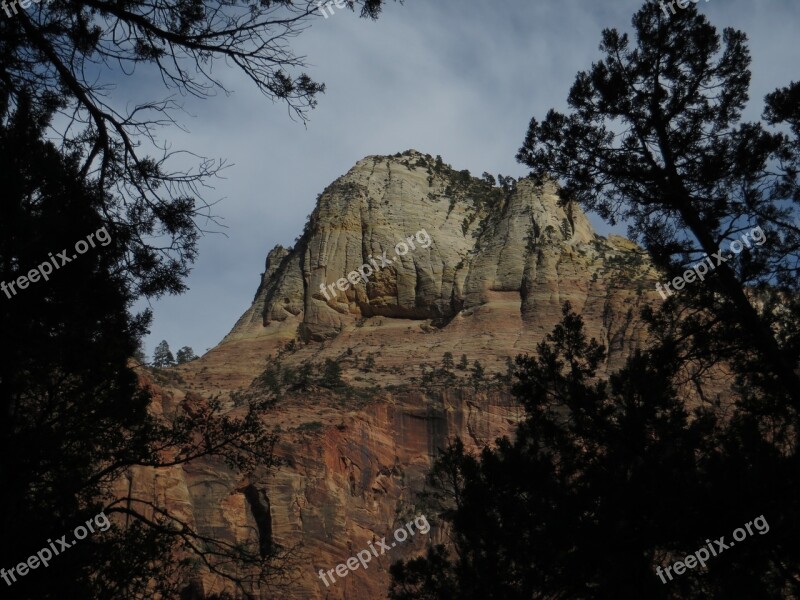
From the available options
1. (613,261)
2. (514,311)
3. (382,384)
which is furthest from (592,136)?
(613,261)

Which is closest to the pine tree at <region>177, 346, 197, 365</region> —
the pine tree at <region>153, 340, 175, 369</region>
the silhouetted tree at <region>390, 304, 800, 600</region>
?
the pine tree at <region>153, 340, 175, 369</region>

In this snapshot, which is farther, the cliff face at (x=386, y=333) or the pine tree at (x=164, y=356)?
the pine tree at (x=164, y=356)

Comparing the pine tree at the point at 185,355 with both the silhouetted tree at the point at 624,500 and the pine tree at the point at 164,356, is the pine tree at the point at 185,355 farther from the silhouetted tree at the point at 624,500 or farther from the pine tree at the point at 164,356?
the silhouetted tree at the point at 624,500

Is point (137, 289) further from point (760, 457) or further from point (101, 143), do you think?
point (760, 457)

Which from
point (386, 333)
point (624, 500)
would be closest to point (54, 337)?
point (624, 500)

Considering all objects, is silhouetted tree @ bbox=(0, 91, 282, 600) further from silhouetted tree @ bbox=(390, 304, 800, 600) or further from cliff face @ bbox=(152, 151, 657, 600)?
cliff face @ bbox=(152, 151, 657, 600)

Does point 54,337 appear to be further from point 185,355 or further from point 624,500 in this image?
point 185,355

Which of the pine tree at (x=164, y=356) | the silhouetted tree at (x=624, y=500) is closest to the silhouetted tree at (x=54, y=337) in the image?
the silhouetted tree at (x=624, y=500)

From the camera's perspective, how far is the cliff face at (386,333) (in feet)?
143

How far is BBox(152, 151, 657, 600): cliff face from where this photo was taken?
4356 centimetres

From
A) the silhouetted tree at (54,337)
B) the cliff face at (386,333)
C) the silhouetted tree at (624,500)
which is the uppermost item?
the cliff face at (386,333)

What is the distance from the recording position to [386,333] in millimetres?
67125

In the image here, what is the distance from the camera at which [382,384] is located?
55.9 m

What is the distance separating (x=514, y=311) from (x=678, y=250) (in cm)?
5340
